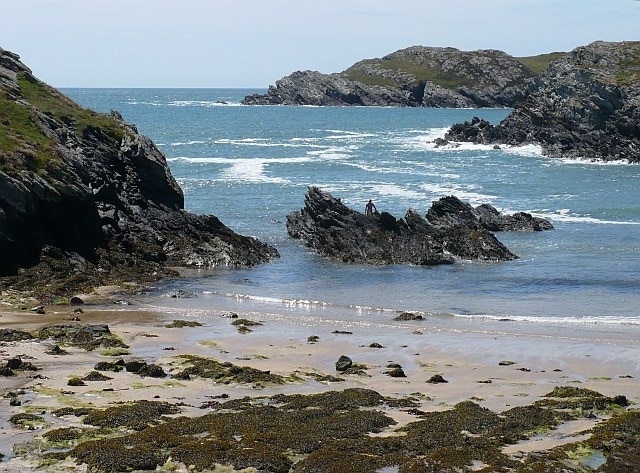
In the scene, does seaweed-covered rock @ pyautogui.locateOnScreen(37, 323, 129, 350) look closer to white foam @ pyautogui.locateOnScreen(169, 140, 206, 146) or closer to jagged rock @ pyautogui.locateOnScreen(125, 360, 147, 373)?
jagged rock @ pyautogui.locateOnScreen(125, 360, 147, 373)

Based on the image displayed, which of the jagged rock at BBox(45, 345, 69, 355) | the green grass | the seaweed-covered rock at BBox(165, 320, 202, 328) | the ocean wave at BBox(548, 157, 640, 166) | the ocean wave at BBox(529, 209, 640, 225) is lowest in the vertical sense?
the seaweed-covered rock at BBox(165, 320, 202, 328)

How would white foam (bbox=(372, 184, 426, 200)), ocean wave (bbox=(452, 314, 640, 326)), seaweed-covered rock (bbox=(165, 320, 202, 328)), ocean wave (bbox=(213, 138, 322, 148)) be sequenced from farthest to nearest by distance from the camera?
ocean wave (bbox=(213, 138, 322, 148)), white foam (bbox=(372, 184, 426, 200)), ocean wave (bbox=(452, 314, 640, 326)), seaweed-covered rock (bbox=(165, 320, 202, 328))

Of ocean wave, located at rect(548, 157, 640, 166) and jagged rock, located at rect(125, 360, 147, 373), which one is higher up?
ocean wave, located at rect(548, 157, 640, 166)

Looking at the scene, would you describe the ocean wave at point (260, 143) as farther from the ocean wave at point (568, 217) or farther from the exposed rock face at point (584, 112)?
the ocean wave at point (568, 217)

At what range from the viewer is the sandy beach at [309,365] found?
1946cm

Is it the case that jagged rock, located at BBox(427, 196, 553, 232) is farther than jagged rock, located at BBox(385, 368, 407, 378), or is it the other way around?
jagged rock, located at BBox(427, 196, 553, 232)

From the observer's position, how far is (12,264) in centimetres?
3566

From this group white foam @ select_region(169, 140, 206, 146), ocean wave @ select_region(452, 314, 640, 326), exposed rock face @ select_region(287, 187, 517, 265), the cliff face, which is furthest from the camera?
white foam @ select_region(169, 140, 206, 146)

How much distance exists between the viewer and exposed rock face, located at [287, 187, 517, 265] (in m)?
43.4

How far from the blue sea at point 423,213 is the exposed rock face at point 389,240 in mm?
978

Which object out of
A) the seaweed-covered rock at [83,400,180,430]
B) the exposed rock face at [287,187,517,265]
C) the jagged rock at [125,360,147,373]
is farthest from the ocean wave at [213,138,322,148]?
the seaweed-covered rock at [83,400,180,430]

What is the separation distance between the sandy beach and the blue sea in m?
2.66

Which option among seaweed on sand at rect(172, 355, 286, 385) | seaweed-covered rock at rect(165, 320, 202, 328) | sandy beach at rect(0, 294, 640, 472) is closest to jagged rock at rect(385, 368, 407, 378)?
sandy beach at rect(0, 294, 640, 472)

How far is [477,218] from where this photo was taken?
166 feet
